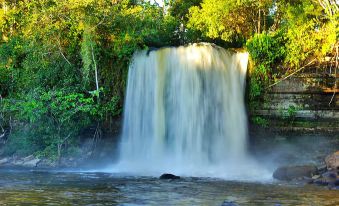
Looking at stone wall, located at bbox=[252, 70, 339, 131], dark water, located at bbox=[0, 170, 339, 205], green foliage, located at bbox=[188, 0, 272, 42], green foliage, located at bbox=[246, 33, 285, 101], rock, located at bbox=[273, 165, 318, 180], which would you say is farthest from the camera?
green foliage, located at bbox=[188, 0, 272, 42]

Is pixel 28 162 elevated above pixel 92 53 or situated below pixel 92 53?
below

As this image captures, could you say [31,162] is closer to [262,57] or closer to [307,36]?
[262,57]

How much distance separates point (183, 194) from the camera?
1328cm

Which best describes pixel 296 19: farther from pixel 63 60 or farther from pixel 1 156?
pixel 1 156

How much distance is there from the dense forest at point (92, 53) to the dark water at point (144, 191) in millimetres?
4526

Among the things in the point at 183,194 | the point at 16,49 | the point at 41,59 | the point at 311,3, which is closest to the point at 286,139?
the point at 311,3

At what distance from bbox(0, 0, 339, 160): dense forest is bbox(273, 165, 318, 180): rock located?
480 centimetres

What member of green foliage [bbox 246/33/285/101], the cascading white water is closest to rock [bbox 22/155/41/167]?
the cascading white water

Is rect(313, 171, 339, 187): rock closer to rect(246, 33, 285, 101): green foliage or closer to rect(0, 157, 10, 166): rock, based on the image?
rect(246, 33, 285, 101): green foliage

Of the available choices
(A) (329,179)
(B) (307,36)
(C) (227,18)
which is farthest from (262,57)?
(A) (329,179)

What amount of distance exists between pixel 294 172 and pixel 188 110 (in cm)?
588

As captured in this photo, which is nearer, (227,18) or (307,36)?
(307,36)

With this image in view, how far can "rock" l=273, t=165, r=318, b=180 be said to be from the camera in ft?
55.4

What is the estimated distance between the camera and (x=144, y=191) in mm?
13711
